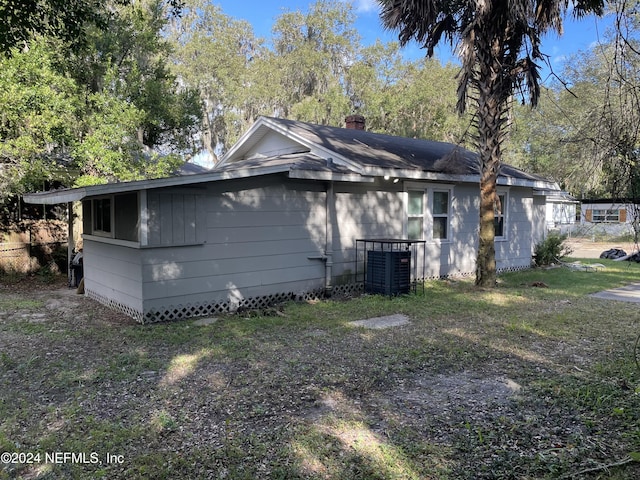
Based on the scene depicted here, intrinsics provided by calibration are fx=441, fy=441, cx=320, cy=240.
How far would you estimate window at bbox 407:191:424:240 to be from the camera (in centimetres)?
1058

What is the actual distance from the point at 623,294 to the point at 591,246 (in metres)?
18.1

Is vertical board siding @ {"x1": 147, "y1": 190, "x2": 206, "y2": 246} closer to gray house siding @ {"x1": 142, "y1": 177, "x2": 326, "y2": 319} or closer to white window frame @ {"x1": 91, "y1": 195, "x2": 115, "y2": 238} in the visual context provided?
gray house siding @ {"x1": 142, "y1": 177, "x2": 326, "y2": 319}

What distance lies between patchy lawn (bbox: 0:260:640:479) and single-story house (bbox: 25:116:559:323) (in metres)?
0.72

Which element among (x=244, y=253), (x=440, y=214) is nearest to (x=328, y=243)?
(x=244, y=253)

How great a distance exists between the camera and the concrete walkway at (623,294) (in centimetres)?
878

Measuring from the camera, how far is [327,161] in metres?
8.92

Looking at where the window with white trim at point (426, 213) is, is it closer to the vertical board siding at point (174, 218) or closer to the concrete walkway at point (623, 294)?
the concrete walkway at point (623, 294)

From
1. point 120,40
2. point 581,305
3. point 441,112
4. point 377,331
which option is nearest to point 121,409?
point 377,331

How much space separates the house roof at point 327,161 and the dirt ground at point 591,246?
9.25m

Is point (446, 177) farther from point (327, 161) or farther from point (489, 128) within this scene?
point (327, 161)

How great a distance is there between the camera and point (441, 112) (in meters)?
29.1

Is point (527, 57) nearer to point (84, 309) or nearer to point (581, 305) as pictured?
point (581, 305)

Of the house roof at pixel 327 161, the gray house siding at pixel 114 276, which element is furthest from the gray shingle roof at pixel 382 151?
the gray house siding at pixel 114 276

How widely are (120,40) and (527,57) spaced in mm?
10363
